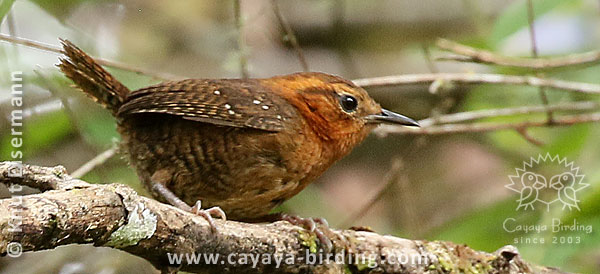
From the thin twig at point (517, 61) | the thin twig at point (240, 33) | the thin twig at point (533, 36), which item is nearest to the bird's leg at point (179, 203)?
the thin twig at point (240, 33)

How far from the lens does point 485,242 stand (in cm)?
400

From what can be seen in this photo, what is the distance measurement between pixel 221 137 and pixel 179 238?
31.3 inches

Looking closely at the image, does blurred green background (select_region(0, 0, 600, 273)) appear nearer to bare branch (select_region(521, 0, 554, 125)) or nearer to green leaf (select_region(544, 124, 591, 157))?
green leaf (select_region(544, 124, 591, 157))

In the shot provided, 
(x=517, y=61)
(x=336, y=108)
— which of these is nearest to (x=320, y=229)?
(x=336, y=108)

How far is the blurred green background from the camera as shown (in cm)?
383

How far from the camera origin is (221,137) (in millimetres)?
2926

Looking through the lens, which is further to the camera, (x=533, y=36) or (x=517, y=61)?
(x=517, y=61)

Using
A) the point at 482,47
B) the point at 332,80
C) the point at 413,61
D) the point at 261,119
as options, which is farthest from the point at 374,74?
the point at 261,119

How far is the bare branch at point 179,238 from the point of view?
68.8 inches

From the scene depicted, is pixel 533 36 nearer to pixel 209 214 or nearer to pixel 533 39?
pixel 533 39

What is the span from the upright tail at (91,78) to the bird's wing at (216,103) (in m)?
0.12

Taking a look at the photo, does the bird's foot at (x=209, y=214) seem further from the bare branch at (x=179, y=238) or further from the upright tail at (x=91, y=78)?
the upright tail at (x=91, y=78)

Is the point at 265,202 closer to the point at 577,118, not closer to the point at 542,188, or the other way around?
the point at 577,118

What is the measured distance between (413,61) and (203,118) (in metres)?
4.10
